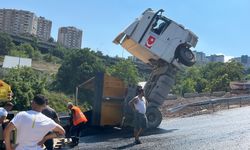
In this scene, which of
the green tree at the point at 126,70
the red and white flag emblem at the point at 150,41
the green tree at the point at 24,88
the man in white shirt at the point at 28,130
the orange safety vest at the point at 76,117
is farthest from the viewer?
the green tree at the point at 126,70

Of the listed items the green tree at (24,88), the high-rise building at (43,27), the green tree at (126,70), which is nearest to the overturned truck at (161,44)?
the green tree at (24,88)

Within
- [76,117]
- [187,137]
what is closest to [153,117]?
[187,137]

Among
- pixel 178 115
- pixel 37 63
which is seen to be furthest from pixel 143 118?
pixel 37 63

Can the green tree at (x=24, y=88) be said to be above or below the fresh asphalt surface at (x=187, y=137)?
above

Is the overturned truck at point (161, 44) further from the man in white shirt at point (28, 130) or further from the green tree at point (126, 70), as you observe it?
the green tree at point (126, 70)

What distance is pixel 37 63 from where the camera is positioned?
327 feet

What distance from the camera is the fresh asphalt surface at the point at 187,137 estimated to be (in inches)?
375

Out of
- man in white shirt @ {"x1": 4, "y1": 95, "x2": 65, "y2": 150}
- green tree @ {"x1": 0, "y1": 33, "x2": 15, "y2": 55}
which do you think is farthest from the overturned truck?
green tree @ {"x1": 0, "y1": 33, "x2": 15, "y2": 55}

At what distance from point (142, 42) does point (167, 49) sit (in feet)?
2.72

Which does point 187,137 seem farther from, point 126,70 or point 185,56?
point 126,70

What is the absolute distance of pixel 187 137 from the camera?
10.9 m

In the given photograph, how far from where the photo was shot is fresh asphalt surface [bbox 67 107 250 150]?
9.52 metres

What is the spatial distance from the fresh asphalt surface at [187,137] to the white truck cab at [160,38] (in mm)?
2208

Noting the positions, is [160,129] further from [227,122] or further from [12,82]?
[12,82]
